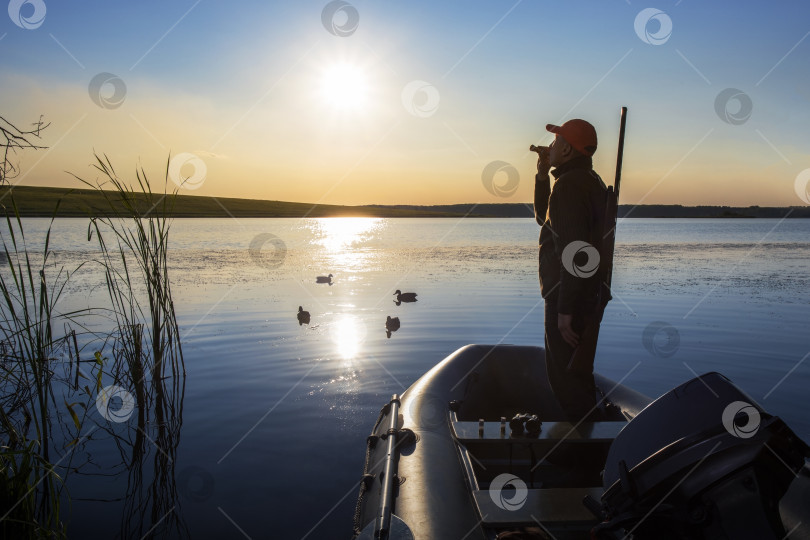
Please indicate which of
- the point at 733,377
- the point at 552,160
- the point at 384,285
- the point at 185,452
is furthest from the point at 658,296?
the point at 185,452

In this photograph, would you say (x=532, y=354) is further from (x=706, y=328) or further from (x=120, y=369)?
(x=706, y=328)

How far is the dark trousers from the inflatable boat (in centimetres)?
20

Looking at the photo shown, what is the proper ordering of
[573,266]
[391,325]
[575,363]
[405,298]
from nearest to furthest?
[573,266] → [575,363] → [391,325] → [405,298]

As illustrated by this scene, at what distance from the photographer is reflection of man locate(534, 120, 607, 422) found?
140 inches

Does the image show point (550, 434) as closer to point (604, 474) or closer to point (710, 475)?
point (604, 474)

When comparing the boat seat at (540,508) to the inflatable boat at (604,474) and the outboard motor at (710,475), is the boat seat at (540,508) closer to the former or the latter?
the inflatable boat at (604,474)

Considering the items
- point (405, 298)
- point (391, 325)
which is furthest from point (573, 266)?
point (405, 298)

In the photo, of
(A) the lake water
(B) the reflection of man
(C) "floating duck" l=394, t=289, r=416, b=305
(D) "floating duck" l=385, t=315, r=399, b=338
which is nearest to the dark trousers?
(B) the reflection of man

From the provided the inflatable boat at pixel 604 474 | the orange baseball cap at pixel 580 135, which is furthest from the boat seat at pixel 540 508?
the orange baseball cap at pixel 580 135

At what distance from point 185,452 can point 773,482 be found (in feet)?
15.9

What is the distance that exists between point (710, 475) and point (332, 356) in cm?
676

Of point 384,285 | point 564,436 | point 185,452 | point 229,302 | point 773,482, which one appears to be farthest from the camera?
point 384,285

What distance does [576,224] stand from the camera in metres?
3.56

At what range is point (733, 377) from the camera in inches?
291
